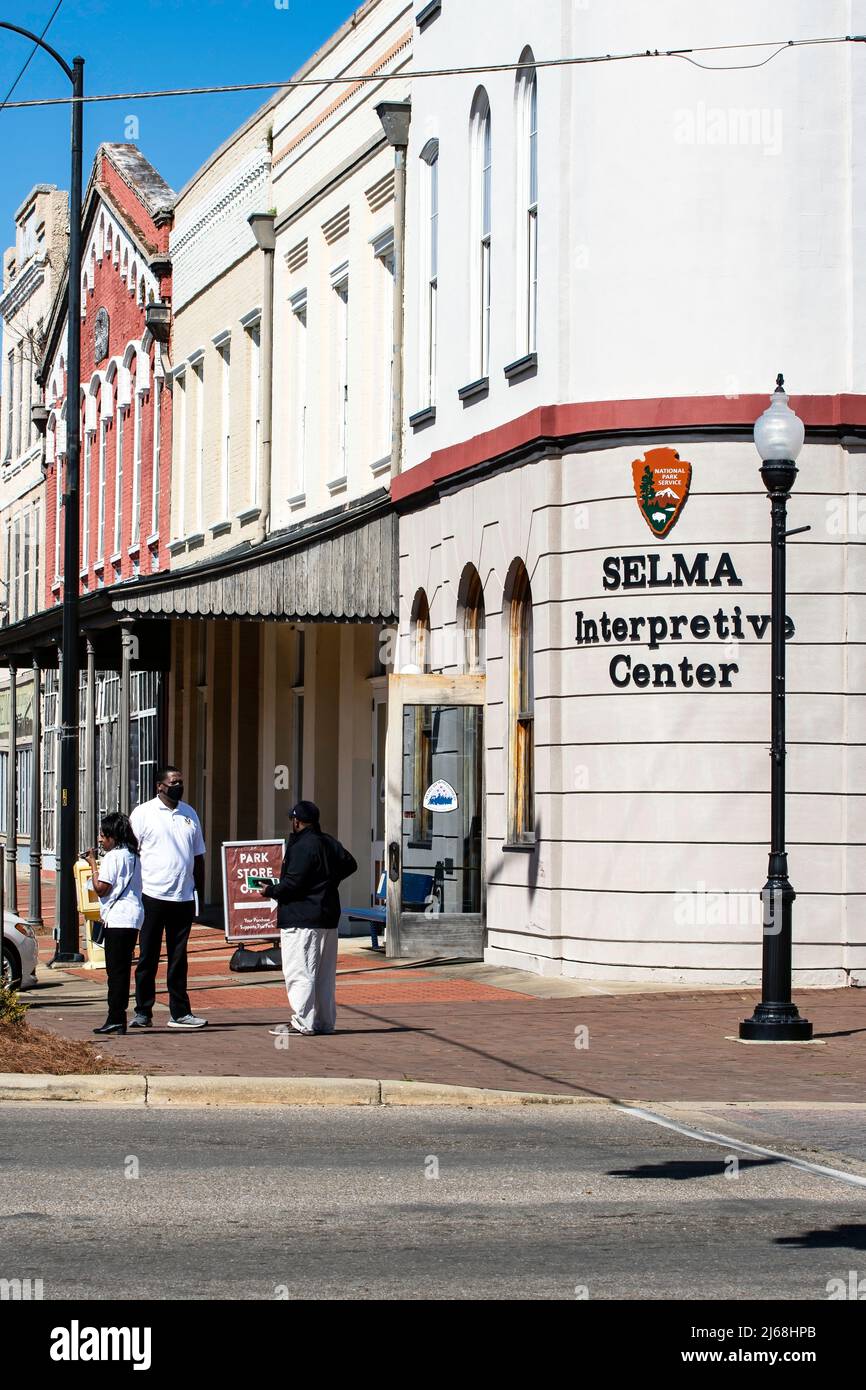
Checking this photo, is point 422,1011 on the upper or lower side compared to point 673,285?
lower

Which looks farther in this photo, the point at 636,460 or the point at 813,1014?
the point at 636,460

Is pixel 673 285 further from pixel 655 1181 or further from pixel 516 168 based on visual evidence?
pixel 655 1181

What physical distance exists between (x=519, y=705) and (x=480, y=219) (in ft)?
16.6

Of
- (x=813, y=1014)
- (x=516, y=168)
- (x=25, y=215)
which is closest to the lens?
(x=813, y=1014)

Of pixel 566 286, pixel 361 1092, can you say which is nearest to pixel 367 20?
pixel 566 286

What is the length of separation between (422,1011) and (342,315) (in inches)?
500

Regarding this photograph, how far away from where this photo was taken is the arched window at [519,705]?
66.0 feet

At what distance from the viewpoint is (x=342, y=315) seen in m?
27.2

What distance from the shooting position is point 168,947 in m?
15.2

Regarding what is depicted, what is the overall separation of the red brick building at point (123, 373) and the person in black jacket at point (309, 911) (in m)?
21.8

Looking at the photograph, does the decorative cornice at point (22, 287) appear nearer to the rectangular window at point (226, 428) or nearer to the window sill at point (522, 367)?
the rectangular window at point (226, 428)

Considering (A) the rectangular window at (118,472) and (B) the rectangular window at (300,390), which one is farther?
(A) the rectangular window at (118,472)

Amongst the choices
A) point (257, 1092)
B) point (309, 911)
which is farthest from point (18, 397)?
point (257, 1092)

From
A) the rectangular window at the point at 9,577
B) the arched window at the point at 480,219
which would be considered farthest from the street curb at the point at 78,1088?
the rectangular window at the point at 9,577
